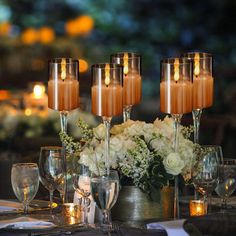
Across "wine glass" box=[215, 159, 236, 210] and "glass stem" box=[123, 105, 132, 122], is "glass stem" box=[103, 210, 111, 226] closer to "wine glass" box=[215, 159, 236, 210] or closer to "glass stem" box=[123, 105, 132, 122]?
"wine glass" box=[215, 159, 236, 210]

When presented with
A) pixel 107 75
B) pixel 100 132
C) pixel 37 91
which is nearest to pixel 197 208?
pixel 100 132

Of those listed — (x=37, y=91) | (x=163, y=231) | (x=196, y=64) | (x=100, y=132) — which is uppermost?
(x=37, y=91)

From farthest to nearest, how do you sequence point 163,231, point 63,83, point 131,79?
point 131,79 < point 63,83 < point 163,231

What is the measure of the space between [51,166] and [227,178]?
0.50 m

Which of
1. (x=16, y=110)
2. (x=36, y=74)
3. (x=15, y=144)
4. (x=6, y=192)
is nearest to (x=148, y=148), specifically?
(x=6, y=192)

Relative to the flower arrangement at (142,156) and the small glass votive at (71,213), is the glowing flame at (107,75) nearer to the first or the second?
the flower arrangement at (142,156)

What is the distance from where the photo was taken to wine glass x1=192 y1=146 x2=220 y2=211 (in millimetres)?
2320

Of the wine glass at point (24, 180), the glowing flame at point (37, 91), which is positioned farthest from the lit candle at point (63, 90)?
the glowing flame at point (37, 91)

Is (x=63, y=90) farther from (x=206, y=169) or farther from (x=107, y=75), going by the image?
(x=206, y=169)

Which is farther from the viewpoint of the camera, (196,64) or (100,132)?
(196,64)

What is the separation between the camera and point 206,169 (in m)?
2.32

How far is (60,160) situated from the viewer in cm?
236

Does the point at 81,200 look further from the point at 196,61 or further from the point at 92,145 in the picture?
the point at 196,61

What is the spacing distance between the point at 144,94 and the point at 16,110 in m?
3.91
